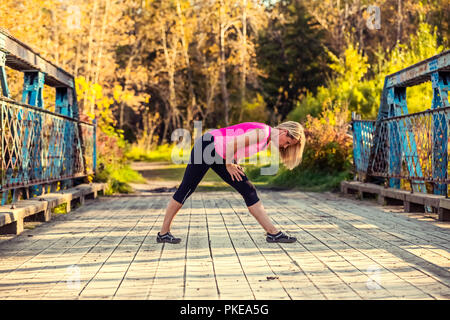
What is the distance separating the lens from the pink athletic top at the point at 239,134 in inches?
238

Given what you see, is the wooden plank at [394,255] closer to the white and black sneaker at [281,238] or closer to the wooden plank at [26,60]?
the white and black sneaker at [281,238]

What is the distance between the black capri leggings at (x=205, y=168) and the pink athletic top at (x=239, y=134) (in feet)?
0.29

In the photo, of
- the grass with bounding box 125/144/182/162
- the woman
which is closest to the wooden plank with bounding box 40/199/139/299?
the woman

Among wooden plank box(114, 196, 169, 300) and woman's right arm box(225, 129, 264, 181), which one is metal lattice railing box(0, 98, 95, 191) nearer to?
wooden plank box(114, 196, 169, 300)

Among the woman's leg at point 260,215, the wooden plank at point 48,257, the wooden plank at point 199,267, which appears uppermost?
the woman's leg at point 260,215

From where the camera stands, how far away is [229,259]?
18.3ft

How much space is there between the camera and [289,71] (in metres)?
36.2

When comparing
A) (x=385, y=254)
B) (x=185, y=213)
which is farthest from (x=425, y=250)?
(x=185, y=213)

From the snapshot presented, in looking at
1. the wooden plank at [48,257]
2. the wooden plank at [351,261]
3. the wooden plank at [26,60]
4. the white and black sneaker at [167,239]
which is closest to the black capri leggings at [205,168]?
the white and black sneaker at [167,239]

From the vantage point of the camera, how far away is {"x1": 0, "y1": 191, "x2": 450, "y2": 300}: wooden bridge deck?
4.30 meters

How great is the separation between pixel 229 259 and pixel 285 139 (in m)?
1.43

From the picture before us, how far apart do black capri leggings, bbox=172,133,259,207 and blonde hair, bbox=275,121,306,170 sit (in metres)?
0.54

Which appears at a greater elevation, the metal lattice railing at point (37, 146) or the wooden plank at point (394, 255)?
the metal lattice railing at point (37, 146)
